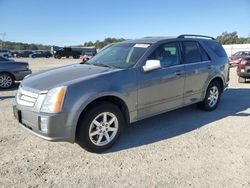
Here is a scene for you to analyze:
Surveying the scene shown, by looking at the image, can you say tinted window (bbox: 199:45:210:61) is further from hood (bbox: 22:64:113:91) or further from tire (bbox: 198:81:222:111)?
hood (bbox: 22:64:113:91)

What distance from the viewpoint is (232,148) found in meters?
3.87

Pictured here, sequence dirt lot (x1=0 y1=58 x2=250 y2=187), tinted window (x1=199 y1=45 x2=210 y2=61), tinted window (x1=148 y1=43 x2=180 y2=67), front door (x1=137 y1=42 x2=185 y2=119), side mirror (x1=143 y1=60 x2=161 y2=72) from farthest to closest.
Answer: tinted window (x1=199 y1=45 x2=210 y2=61) → tinted window (x1=148 y1=43 x2=180 y2=67) → front door (x1=137 y1=42 x2=185 y2=119) → side mirror (x1=143 y1=60 x2=161 y2=72) → dirt lot (x1=0 y1=58 x2=250 y2=187)

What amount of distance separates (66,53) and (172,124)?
150 feet

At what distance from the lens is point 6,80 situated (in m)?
9.26

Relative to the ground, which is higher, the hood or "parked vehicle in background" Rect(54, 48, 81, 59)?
"parked vehicle in background" Rect(54, 48, 81, 59)

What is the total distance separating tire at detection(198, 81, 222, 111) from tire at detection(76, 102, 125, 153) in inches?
104

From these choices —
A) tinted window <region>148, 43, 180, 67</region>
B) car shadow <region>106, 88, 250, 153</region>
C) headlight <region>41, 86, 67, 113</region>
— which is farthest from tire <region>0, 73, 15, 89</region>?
tinted window <region>148, 43, 180, 67</region>

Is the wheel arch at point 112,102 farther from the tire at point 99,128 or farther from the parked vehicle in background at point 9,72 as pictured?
the parked vehicle in background at point 9,72

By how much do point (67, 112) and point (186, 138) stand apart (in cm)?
218

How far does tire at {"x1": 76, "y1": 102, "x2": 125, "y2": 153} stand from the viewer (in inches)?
139

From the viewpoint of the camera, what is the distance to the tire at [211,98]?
573 centimetres

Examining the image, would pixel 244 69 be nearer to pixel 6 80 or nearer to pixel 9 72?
pixel 9 72

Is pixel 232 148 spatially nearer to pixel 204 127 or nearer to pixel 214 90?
pixel 204 127

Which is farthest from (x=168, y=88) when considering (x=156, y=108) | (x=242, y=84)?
(x=242, y=84)
